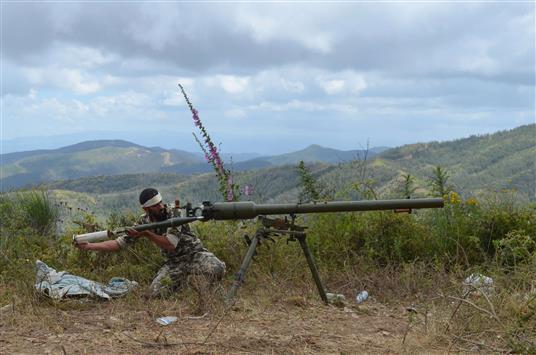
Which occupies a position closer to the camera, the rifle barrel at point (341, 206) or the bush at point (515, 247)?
the rifle barrel at point (341, 206)

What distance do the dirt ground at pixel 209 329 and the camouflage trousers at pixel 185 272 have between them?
36 cm

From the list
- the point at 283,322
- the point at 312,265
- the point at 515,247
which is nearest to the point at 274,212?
the point at 312,265

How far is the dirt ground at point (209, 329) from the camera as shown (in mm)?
4441

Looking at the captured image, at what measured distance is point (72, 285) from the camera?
612cm

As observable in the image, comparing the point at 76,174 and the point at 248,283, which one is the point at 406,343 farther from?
the point at 76,174

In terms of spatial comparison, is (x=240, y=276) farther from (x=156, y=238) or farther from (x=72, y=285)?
(x=72, y=285)

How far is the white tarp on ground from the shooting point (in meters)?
5.91

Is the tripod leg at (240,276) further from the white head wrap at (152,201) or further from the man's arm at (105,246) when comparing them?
the man's arm at (105,246)

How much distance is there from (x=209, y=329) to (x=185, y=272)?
1.74 m

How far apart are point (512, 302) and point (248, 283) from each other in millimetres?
2621

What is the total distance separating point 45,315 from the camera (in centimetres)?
533

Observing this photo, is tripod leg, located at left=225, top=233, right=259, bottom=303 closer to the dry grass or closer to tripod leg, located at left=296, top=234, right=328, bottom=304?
the dry grass

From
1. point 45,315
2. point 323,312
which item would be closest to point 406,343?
point 323,312

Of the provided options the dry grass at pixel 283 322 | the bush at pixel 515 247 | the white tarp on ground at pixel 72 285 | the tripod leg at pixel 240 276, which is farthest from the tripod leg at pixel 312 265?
the bush at pixel 515 247
